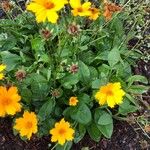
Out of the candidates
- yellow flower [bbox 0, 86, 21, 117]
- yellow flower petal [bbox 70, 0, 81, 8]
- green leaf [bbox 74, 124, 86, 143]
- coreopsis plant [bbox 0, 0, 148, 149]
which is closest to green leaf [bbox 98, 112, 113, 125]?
coreopsis plant [bbox 0, 0, 148, 149]

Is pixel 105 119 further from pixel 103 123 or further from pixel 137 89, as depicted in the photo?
pixel 137 89

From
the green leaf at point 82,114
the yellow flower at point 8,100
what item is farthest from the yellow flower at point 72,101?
the yellow flower at point 8,100

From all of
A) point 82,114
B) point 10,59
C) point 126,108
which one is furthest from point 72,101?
point 10,59

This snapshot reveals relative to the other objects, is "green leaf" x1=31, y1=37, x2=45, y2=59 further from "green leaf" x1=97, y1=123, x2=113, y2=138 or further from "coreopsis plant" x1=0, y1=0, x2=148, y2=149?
"green leaf" x1=97, y1=123, x2=113, y2=138

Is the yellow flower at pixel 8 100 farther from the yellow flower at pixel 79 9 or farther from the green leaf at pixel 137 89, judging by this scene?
the green leaf at pixel 137 89

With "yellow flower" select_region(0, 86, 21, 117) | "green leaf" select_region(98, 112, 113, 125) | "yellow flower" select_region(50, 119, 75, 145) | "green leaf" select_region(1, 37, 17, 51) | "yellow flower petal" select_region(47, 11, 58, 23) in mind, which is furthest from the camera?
"green leaf" select_region(1, 37, 17, 51)

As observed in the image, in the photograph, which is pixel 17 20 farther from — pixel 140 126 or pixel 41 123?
pixel 140 126
